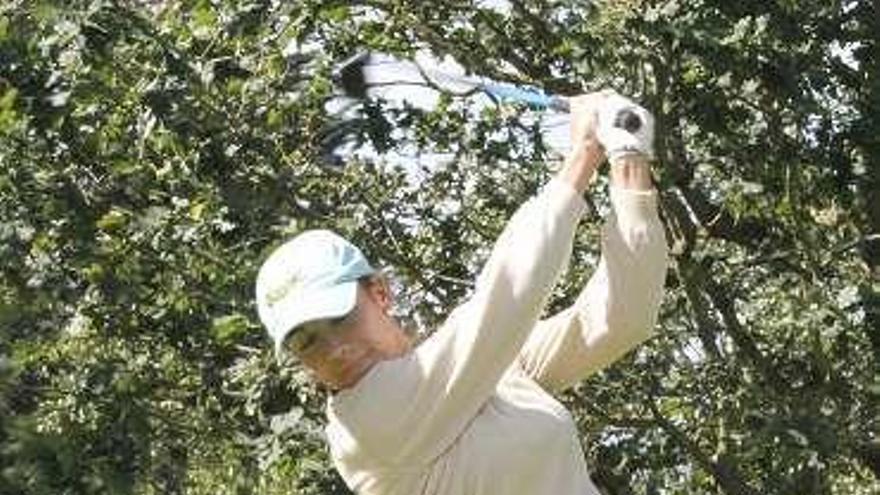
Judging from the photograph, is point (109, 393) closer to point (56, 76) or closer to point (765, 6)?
point (56, 76)

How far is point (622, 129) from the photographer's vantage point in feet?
7.26

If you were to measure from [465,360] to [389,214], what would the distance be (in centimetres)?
370

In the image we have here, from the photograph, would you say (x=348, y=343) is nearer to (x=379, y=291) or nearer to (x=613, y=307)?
(x=379, y=291)

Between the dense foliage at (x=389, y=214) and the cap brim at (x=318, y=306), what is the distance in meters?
2.14

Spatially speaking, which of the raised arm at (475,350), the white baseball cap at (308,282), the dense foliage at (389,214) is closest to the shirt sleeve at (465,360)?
the raised arm at (475,350)

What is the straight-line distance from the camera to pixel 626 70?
494 cm

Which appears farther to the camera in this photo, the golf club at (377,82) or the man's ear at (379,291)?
the golf club at (377,82)

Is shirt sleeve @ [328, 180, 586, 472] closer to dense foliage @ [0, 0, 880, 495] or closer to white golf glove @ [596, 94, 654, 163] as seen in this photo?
white golf glove @ [596, 94, 654, 163]

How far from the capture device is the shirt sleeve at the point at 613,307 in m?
2.20

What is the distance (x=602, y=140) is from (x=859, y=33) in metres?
3.39

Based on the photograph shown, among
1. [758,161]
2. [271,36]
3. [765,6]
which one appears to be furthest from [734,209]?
[271,36]

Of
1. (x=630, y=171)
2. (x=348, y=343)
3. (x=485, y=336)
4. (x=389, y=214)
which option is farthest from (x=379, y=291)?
(x=389, y=214)

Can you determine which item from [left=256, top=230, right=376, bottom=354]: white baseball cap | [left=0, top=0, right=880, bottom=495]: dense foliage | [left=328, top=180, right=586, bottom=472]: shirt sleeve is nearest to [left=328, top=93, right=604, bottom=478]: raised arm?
[left=328, top=180, right=586, bottom=472]: shirt sleeve

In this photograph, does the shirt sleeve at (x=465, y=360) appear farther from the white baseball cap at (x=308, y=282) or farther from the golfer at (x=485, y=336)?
the white baseball cap at (x=308, y=282)
